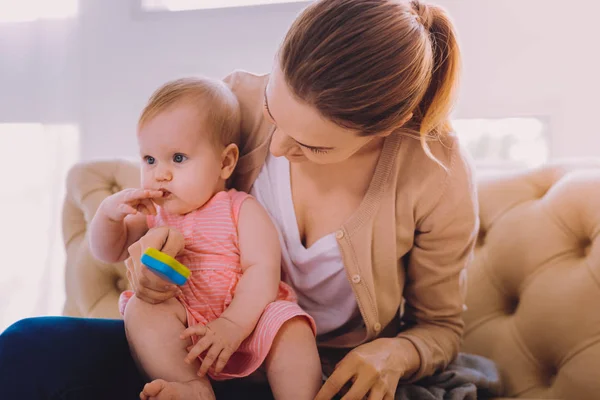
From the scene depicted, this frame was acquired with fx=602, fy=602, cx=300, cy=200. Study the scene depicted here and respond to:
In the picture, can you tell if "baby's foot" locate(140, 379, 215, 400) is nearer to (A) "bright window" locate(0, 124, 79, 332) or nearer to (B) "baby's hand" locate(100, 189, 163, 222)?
(B) "baby's hand" locate(100, 189, 163, 222)

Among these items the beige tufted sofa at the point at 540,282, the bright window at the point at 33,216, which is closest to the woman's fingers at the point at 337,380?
the beige tufted sofa at the point at 540,282

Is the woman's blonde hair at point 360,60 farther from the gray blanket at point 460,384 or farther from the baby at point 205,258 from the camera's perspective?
the gray blanket at point 460,384

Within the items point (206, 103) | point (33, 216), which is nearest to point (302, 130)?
point (206, 103)

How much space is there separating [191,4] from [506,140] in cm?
112

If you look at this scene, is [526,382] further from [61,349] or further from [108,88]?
[108,88]

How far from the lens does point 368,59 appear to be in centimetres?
84

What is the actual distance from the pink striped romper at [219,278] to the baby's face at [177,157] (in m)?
0.04

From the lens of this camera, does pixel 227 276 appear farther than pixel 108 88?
No

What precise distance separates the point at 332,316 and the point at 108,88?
1.35 metres

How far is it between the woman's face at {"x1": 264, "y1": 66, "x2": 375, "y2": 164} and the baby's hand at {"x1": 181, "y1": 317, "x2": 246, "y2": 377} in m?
0.29

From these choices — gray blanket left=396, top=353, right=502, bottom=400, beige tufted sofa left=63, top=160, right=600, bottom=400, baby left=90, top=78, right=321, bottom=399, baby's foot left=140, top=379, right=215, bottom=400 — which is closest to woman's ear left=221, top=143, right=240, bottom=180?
baby left=90, top=78, right=321, bottom=399

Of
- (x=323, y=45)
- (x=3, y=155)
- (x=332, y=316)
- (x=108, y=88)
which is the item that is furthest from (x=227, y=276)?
(x=3, y=155)

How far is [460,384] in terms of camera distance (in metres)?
1.16

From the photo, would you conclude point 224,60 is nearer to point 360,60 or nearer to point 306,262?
point 306,262
